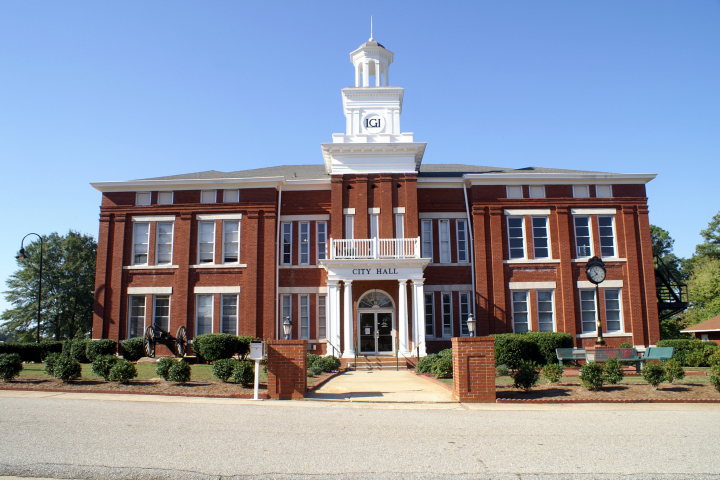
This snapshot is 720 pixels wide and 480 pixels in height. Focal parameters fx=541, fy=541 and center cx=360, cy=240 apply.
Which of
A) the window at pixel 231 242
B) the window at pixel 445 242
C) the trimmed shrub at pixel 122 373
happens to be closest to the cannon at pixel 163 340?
the window at pixel 231 242

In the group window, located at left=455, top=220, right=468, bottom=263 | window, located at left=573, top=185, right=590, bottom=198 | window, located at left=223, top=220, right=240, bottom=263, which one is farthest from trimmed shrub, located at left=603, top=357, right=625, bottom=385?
window, located at left=223, top=220, right=240, bottom=263

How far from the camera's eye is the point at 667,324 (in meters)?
46.7

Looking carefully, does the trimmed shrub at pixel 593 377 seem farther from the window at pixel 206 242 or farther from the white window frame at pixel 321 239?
the window at pixel 206 242

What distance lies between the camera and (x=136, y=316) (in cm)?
2567

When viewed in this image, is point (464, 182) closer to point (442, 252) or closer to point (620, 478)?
point (442, 252)

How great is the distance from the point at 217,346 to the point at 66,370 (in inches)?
267

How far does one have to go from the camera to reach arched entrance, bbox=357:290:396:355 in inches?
966

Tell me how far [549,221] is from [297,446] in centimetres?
2104

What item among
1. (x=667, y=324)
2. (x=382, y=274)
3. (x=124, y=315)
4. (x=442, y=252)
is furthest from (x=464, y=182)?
(x=667, y=324)

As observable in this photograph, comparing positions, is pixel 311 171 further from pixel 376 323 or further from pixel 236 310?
pixel 376 323

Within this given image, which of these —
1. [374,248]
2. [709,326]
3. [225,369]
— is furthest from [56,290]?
[709,326]

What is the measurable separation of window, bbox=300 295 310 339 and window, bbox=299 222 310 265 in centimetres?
178

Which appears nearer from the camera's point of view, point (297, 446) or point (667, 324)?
point (297, 446)

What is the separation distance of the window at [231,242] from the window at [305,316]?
146 inches
